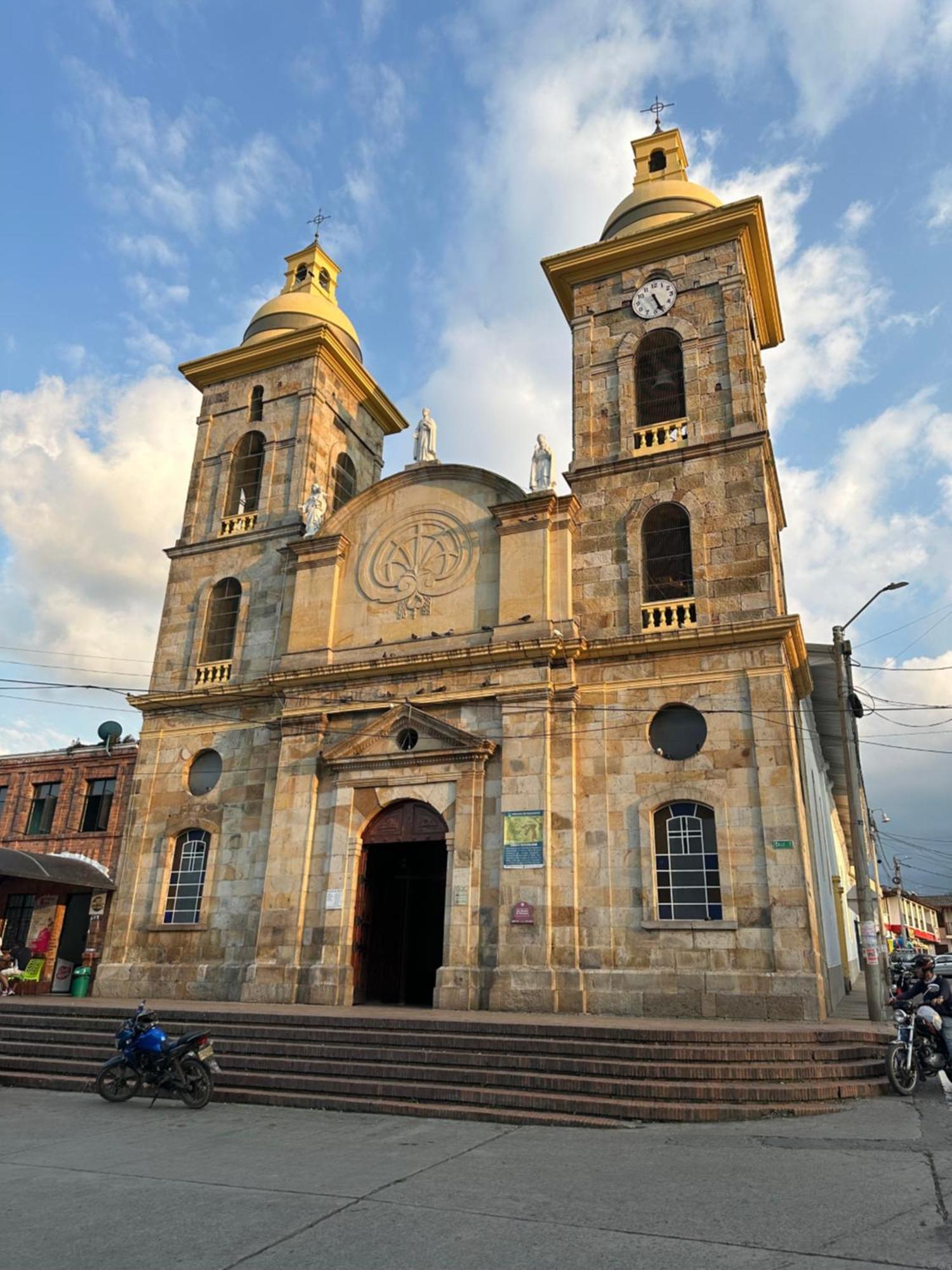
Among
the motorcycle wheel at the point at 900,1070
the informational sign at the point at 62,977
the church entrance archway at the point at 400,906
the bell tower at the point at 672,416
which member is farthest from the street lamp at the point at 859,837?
the informational sign at the point at 62,977

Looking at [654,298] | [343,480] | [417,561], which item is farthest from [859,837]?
[343,480]

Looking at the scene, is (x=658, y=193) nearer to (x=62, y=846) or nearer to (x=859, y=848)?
(x=859, y=848)

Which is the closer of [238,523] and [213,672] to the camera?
[213,672]

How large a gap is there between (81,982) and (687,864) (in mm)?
15363

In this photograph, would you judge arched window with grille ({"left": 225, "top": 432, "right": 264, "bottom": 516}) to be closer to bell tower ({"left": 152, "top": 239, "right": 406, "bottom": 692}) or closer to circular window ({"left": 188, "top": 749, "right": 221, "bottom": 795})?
bell tower ({"left": 152, "top": 239, "right": 406, "bottom": 692})

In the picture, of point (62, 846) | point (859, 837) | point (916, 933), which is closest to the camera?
point (859, 837)

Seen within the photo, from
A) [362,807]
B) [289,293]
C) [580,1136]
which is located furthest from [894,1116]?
[289,293]

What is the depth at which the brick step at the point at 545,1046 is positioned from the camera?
473 inches

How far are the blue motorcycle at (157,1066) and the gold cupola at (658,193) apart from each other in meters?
20.2

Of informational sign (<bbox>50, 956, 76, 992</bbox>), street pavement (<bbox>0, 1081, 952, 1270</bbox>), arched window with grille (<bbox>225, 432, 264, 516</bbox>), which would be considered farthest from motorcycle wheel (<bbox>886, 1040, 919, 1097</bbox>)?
arched window with grille (<bbox>225, 432, 264, 516</bbox>)

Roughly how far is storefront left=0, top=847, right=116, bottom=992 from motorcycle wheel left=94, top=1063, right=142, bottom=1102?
11.0 meters

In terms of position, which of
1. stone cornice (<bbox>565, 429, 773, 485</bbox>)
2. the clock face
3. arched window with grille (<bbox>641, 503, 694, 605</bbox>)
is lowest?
arched window with grille (<bbox>641, 503, 694, 605</bbox>)

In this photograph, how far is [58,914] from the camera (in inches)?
1000

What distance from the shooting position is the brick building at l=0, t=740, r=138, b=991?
23.4 metres
